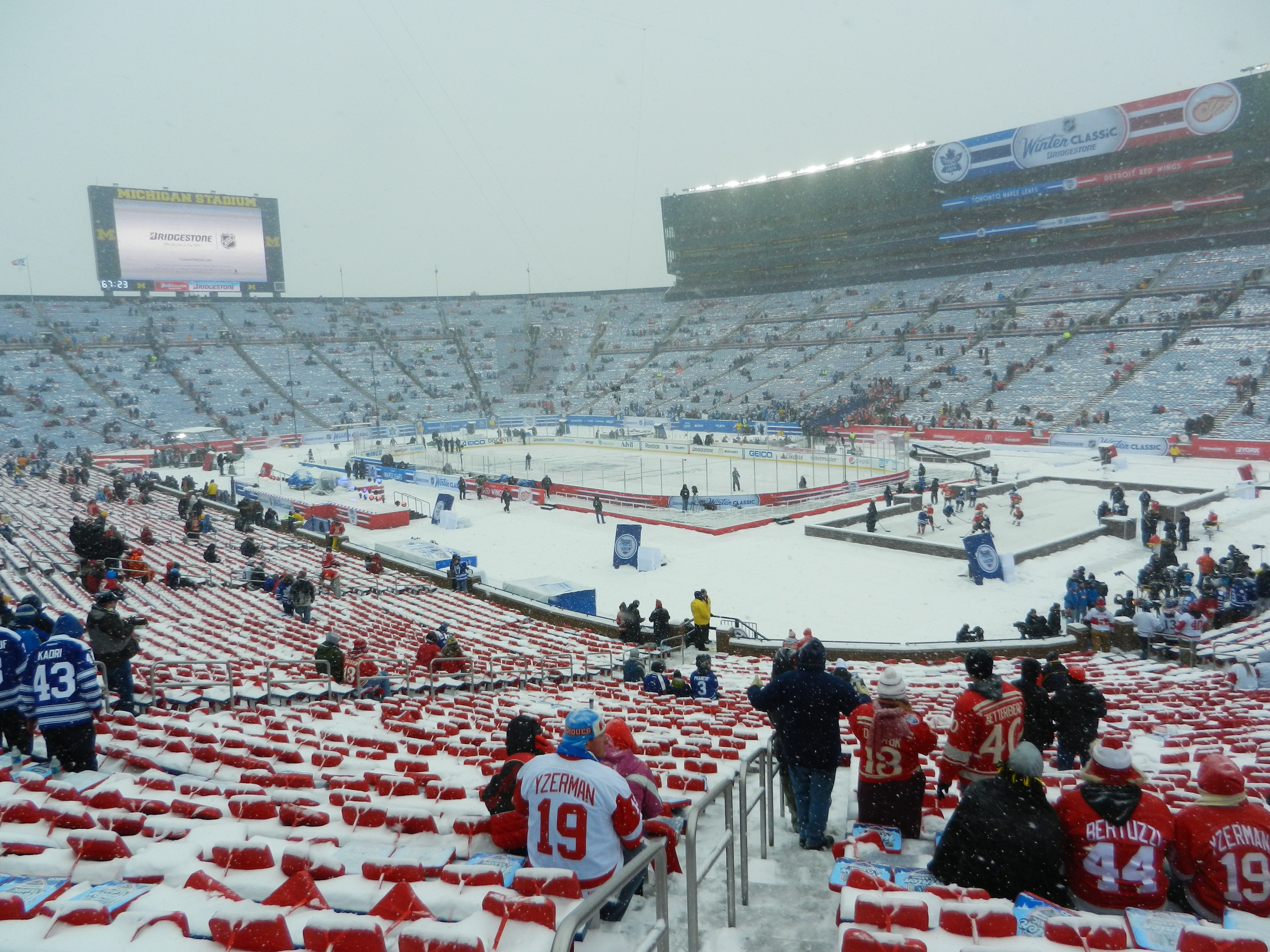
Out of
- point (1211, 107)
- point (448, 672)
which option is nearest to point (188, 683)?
point (448, 672)

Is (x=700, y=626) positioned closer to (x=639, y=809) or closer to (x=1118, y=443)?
(x=639, y=809)

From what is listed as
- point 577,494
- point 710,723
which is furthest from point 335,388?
point 710,723

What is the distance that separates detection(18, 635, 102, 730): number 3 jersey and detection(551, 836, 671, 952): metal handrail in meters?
4.78

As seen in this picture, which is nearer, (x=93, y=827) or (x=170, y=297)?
(x=93, y=827)

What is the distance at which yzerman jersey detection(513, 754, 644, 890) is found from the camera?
4039mm

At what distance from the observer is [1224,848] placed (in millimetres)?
3795

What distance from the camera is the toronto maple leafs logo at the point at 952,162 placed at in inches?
2938

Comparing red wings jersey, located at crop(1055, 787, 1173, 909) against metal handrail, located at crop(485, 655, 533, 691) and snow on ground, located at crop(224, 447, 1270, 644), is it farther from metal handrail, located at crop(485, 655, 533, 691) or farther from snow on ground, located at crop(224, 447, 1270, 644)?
snow on ground, located at crop(224, 447, 1270, 644)

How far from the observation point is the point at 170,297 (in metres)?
83.8

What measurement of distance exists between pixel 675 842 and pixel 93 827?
11.0ft

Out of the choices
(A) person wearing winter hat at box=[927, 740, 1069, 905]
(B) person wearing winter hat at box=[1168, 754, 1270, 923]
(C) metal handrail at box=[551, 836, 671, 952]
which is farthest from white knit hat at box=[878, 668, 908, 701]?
(C) metal handrail at box=[551, 836, 671, 952]

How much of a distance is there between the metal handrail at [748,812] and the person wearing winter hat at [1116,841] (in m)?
1.74

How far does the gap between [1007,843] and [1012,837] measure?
4cm

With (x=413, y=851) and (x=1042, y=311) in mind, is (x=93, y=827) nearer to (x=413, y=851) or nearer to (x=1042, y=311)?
(x=413, y=851)
